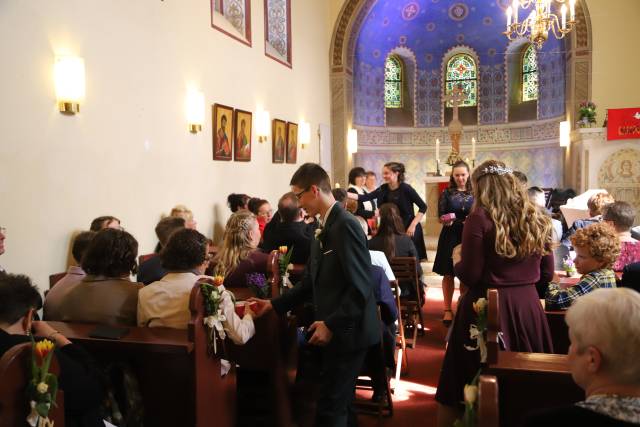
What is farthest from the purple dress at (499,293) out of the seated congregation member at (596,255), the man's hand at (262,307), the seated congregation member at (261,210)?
the seated congregation member at (261,210)

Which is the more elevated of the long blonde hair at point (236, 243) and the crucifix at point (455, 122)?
Result: the crucifix at point (455, 122)

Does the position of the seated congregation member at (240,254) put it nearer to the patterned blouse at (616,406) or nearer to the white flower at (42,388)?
the white flower at (42,388)

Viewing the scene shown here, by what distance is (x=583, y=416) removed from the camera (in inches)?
53.2

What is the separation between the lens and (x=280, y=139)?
9.99 meters

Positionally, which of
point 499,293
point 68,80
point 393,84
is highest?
point 393,84

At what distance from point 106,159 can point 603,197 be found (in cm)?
465

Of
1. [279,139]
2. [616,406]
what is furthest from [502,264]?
[279,139]

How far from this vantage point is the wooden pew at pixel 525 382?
2.20 meters

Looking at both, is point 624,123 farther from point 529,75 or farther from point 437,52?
point 437,52

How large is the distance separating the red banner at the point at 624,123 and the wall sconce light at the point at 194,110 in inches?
303

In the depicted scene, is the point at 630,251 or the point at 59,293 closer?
the point at 59,293

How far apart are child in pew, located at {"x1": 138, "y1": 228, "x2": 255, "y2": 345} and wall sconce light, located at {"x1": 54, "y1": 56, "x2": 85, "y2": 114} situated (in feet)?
8.41

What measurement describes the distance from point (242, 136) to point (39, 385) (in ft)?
22.7

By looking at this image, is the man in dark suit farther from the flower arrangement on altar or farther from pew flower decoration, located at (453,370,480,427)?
the flower arrangement on altar
